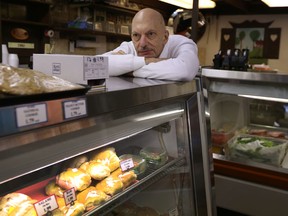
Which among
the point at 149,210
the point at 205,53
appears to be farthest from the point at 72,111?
the point at 205,53

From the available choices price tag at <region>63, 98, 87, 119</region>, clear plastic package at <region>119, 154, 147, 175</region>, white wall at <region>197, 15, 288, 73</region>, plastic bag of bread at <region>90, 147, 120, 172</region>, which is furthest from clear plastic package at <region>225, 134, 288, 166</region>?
white wall at <region>197, 15, 288, 73</region>

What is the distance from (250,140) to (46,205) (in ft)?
5.41

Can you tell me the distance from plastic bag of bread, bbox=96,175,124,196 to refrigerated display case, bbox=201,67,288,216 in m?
0.97

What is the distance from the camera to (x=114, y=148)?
3.29 ft

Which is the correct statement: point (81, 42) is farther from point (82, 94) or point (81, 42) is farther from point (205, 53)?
point (82, 94)

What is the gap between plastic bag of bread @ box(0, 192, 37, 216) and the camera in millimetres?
670

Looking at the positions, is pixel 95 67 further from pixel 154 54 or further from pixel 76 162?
pixel 154 54

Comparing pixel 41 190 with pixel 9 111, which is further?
pixel 41 190

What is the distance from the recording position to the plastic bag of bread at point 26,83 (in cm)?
51

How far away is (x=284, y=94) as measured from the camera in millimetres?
1861

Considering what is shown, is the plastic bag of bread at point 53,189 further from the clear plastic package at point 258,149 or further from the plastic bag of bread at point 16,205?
the clear plastic package at point 258,149

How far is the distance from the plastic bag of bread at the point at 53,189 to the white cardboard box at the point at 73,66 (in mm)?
286

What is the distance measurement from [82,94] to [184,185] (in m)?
0.75

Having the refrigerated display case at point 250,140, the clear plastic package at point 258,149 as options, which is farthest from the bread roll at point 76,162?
the clear plastic package at point 258,149
